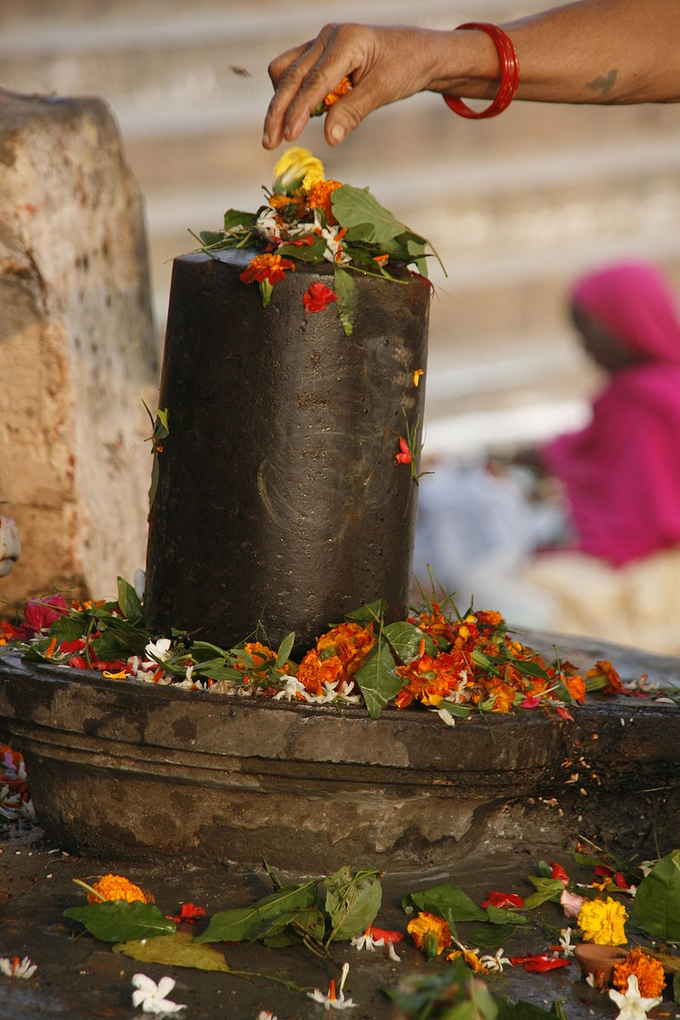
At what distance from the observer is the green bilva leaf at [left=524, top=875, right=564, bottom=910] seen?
2.41 m

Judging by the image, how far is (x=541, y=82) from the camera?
2619 millimetres

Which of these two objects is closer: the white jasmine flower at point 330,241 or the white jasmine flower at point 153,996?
the white jasmine flower at point 153,996

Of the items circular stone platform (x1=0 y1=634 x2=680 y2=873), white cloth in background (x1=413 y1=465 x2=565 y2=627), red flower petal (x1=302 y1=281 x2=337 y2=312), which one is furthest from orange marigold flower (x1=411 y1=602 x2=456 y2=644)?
white cloth in background (x1=413 y1=465 x2=565 y2=627)

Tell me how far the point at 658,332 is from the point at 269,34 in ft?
12.1

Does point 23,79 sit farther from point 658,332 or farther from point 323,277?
point 323,277

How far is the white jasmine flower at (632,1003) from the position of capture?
2051mm

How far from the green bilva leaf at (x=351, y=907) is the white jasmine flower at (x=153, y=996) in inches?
11.7

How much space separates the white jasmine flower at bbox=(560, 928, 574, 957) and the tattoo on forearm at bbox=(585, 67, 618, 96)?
5.61 feet

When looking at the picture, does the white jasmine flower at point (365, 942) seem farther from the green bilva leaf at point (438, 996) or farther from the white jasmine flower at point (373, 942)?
the green bilva leaf at point (438, 996)

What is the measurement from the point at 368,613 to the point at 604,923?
2.31 ft

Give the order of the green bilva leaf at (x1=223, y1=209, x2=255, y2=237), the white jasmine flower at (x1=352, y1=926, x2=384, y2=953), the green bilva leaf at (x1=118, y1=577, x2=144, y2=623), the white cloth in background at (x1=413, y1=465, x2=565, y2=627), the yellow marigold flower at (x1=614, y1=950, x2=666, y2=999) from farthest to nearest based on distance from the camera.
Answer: the white cloth in background at (x1=413, y1=465, x2=565, y2=627), the green bilva leaf at (x1=118, y1=577, x2=144, y2=623), the green bilva leaf at (x1=223, y1=209, x2=255, y2=237), the white jasmine flower at (x1=352, y1=926, x2=384, y2=953), the yellow marigold flower at (x1=614, y1=950, x2=666, y2=999)

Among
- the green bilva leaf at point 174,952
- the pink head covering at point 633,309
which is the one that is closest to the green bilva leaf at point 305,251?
the green bilva leaf at point 174,952

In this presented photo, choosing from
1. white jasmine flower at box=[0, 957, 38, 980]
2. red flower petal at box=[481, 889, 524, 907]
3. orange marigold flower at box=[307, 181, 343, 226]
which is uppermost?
orange marigold flower at box=[307, 181, 343, 226]

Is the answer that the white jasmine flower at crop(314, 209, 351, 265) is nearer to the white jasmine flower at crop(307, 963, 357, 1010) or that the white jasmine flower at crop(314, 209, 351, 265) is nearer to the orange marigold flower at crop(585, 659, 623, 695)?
the orange marigold flower at crop(585, 659, 623, 695)
